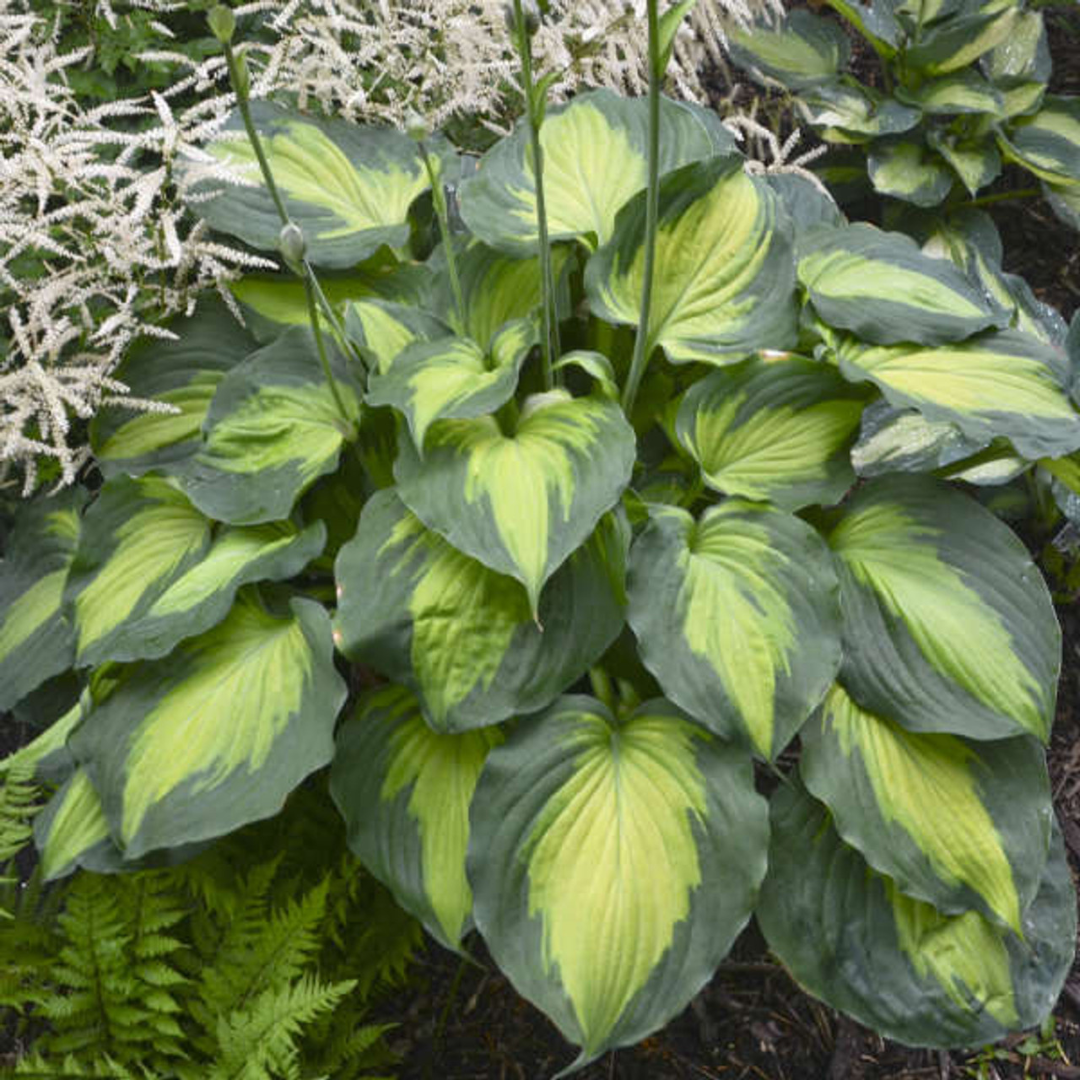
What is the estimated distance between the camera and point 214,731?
166 cm

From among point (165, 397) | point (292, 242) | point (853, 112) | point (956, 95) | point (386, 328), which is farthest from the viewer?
point (853, 112)

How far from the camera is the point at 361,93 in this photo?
2.23 metres

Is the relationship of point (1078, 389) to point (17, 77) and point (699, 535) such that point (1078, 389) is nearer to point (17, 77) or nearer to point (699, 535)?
point (699, 535)

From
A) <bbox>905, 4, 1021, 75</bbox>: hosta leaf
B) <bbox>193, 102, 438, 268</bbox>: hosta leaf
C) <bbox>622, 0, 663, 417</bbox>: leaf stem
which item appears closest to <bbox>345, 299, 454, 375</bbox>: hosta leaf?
<bbox>193, 102, 438, 268</bbox>: hosta leaf

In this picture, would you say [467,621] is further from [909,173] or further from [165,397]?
[909,173]

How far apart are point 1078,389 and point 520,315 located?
109cm

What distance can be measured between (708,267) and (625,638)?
75cm

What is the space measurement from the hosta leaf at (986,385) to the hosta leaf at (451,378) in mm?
589

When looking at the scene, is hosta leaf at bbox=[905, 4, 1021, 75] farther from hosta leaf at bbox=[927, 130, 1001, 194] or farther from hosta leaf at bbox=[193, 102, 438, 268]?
hosta leaf at bbox=[193, 102, 438, 268]

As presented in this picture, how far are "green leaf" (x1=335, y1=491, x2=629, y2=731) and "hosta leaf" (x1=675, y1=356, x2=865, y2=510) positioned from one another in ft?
1.18

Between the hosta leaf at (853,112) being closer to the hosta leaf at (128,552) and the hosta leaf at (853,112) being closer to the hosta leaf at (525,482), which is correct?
the hosta leaf at (525,482)

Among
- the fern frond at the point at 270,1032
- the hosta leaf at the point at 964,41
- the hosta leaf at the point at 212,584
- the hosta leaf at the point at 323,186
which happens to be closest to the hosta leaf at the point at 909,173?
the hosta leaf at the point at 964,41

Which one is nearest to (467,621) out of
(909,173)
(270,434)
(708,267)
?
(270,434)

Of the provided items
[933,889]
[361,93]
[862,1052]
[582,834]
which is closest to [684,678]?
[582,834]
